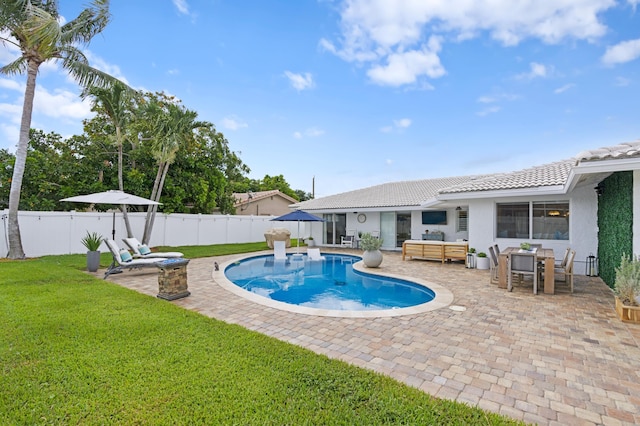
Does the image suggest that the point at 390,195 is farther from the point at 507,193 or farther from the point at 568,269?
the point at 568,269

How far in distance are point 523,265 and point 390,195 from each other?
13.7 m

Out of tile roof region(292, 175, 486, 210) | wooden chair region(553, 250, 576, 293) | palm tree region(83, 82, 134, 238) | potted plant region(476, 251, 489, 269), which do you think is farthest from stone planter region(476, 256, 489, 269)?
palm tree region(83, 82, 134, 238)

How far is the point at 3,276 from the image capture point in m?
9.80

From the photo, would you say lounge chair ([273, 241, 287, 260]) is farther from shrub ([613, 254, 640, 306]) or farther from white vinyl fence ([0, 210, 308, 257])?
shrub ([613, 254, 640, 306])

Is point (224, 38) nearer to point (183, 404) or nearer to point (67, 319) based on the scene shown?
point (67, 319)

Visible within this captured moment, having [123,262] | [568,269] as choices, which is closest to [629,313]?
[568,269]

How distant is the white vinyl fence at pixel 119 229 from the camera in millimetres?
15133

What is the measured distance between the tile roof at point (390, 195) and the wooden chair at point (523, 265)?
30.4 ft

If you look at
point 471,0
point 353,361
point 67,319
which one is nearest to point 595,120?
point 471,0

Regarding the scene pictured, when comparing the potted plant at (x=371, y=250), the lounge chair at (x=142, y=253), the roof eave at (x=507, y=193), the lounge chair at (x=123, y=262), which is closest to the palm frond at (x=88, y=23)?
the lounge chair at (x=142, y=253)

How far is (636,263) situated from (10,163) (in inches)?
1072

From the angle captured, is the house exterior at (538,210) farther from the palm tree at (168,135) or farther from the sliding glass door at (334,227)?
the palm tree at (168,135)

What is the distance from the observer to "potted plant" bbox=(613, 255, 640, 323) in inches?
244

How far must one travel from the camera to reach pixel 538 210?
12.2 meters
